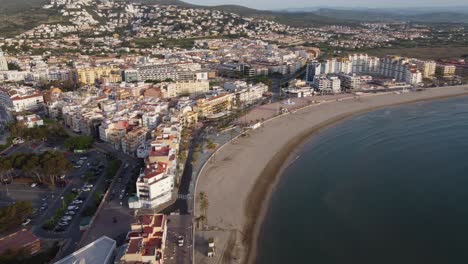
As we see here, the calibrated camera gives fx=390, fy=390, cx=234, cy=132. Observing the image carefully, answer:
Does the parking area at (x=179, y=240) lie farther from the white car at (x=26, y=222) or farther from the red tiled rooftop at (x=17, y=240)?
the white car at (x=26, y=222)

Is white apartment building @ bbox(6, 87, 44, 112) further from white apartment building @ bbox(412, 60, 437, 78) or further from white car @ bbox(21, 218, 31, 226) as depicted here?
white apartment building @ bbox(412, 60, 437, 78)

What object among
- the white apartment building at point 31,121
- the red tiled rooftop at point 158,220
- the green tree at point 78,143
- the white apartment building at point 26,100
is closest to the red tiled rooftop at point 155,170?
the red tiled rooftop at point 158,220

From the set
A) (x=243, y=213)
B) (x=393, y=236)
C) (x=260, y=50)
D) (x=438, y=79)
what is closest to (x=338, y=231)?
(x=393, y=236)

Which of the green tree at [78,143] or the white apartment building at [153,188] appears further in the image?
the green tree at [78,143]

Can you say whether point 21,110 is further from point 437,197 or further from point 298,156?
point 437,197

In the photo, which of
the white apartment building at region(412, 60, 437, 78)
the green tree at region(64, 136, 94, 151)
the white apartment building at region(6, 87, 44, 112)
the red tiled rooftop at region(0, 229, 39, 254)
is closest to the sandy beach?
the red tiled rooftop at region(0, 229, 39, 254)

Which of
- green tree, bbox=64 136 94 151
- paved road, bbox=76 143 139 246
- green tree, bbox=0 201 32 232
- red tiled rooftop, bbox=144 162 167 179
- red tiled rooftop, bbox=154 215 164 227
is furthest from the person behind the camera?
green tree, bbox=64 136 94 151

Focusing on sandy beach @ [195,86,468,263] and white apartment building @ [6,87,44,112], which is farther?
white apartment building @ [6,87,44,112]
